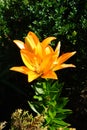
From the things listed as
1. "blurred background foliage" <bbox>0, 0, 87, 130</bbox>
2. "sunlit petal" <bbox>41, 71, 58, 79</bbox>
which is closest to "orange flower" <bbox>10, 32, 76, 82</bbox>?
"sunlit petal" <bbox>41, 71, 58, 79</bbox>

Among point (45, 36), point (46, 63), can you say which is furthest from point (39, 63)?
point (45, 36)

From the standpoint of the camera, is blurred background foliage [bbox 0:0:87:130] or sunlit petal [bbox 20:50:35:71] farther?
blurred background foliage [bbox 0:0:87:130]

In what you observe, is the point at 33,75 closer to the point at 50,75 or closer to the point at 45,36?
the point at 50,75

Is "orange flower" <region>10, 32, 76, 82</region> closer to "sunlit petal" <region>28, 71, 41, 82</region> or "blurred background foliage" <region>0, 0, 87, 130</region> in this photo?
"sunlit petal" <region>28, 71, 41, 82</region>

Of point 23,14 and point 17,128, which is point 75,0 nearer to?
point 23,14

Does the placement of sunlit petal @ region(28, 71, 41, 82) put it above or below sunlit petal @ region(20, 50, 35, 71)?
below

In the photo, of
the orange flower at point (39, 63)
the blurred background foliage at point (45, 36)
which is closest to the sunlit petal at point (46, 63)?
the orange flower at point (39, 63)

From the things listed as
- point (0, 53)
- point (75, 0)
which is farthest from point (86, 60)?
point (0, 53)

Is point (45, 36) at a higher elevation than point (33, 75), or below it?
higher
